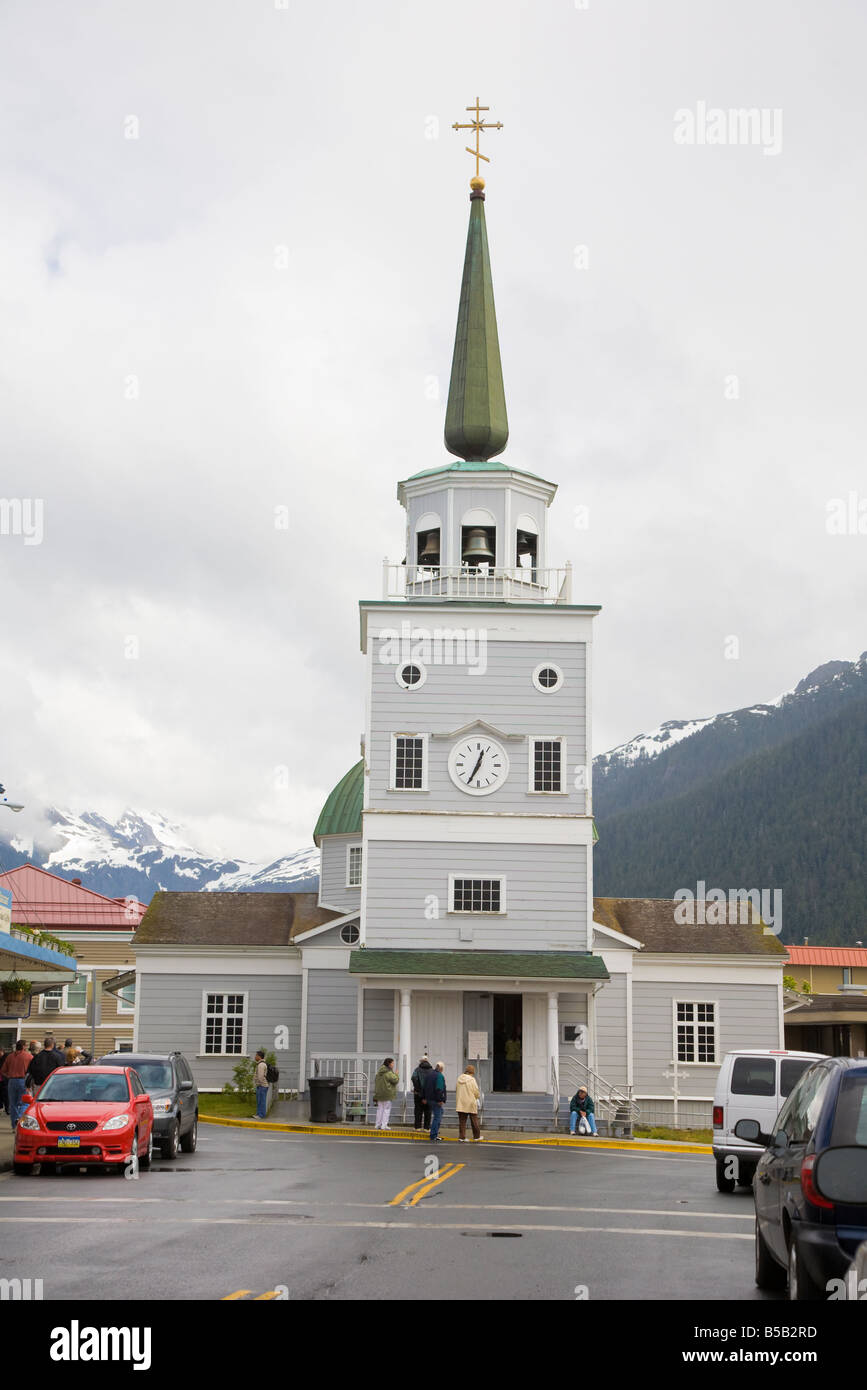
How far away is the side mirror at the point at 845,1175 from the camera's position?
7859mm

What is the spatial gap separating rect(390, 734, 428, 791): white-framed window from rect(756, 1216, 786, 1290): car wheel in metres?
27.8

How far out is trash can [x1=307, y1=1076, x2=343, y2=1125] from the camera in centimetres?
3462

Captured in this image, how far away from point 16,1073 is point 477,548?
17923mm

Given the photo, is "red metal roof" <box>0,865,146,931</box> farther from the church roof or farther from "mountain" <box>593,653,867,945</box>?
"mountain" <box>593,653,867,945</box>

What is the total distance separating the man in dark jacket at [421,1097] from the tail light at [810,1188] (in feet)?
76.4

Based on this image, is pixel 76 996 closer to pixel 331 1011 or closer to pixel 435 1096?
pixel 331 1011

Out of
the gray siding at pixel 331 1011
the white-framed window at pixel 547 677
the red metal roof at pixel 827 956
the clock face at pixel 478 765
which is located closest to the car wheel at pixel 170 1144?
the clock face at pixel 478 765

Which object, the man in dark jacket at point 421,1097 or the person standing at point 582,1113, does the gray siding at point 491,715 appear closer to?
the person standing at point 582,1113

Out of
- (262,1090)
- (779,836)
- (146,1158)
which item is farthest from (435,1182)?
(779,836)

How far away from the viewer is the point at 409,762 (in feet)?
127

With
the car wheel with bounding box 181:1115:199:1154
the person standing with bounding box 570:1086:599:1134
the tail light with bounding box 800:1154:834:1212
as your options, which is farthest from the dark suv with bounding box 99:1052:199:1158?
the tail light with bounding box 800:1154:834:1212

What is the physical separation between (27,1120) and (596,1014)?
80.4ft

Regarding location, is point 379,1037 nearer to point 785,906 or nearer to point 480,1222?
point 480,1222
